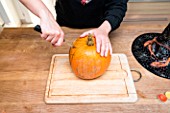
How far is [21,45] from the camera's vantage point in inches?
29.7

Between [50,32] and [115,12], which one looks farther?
[115,12]

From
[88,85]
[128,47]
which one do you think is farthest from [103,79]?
[128,47]

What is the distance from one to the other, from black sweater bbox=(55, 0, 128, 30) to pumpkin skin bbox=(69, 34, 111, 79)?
0.23 m

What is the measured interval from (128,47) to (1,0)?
1052 millimetres

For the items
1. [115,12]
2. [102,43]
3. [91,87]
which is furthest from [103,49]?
[115,12]

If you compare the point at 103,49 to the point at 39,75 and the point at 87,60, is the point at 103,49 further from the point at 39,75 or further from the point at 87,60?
the point at 39,75

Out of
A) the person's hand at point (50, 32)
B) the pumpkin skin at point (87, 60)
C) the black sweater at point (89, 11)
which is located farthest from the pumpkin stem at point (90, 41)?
the black sweater at point (89, 11)

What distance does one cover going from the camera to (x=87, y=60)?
545 mm

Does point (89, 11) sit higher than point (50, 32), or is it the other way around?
point (50, 32)

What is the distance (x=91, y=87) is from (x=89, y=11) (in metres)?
0.42

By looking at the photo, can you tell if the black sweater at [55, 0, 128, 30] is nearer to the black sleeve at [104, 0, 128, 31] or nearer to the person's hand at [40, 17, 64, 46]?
the black sleeve at [104, 0, 128, 31]

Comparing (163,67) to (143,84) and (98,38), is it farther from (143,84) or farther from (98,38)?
(98,38)

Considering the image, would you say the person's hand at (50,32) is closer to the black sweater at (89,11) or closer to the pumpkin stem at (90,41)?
the pumpkin stem at (90,41)

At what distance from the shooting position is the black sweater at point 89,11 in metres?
0.75
